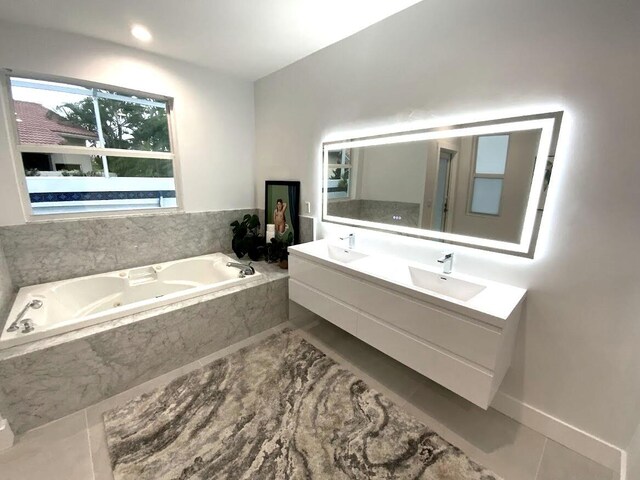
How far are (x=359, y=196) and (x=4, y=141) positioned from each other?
8.84 feet

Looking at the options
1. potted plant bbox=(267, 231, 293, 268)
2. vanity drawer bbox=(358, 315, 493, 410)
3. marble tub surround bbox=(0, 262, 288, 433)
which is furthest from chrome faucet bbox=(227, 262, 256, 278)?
vanity drawer bbox=(358, 315, 493, 410)

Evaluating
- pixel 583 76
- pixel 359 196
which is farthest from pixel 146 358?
pixel 583 76

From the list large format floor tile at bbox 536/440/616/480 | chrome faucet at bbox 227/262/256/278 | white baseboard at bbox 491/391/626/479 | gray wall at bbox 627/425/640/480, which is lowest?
large format floor tile at bbox 536/440/616/480

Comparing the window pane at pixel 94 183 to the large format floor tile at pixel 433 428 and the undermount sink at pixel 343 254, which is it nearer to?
the large format floor tile at pixel 433 428

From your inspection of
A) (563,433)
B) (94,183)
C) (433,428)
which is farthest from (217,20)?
(563,433)

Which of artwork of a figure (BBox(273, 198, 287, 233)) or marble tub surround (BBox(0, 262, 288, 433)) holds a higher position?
artwork of a figure (BBox(273, 198, 287, 233))

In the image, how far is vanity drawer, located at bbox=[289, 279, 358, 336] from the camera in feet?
6.39

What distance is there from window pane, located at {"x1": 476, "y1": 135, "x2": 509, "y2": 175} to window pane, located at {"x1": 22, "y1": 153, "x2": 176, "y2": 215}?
9.21ft

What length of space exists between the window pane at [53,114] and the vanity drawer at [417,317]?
7.55ft

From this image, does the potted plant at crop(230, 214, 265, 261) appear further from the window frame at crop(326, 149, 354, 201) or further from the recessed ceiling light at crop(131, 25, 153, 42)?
the recessed ceiling light at crop(131, 25, 153, 42)

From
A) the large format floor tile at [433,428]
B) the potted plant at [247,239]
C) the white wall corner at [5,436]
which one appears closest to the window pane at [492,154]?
the large format floor tile at [433,428]

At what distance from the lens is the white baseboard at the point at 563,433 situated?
1.38 m

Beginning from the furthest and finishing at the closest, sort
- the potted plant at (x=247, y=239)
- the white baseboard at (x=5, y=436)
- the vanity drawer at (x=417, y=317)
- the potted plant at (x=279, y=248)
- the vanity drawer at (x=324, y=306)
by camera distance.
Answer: the potted plant at (x=247, y=239) < the potted plant at (x=279, y=248) < the vanity drawer at (x=324, y=306) < the white baseboard at (x=5, y=436) < the vanity drawer at (x=417, y=317)

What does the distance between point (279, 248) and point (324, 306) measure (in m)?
0.95
